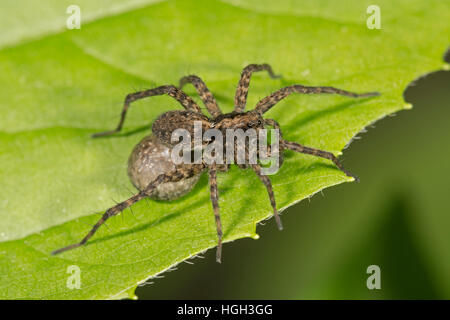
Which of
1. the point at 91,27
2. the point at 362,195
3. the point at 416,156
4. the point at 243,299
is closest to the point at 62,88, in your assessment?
the point at 91,27

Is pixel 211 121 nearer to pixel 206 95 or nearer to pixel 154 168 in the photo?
pixel 206 95

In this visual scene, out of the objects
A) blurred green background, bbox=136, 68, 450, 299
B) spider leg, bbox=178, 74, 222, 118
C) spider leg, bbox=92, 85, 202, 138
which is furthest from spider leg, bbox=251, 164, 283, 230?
spider leg, bbox=92, 85, 202, 138

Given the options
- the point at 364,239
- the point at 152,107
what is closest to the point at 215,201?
the point at 152,107

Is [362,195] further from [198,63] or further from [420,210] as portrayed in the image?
[198,63]

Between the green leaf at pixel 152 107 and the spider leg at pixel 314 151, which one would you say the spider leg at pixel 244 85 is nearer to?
the green leaf at pixel 152 107

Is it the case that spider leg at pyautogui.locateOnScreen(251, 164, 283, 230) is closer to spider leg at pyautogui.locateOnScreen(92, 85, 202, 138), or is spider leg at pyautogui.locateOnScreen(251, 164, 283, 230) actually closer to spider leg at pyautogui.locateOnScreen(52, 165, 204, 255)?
spider leg at pyautogui.locateOnScreen(52, 165, 204, 255)
